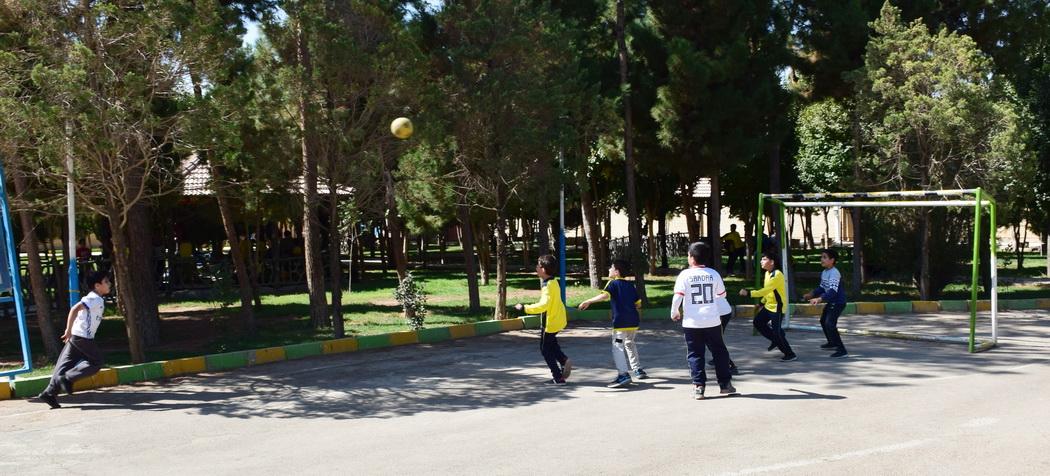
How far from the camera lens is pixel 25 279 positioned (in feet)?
64.1

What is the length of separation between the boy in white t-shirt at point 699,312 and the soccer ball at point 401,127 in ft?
17.5

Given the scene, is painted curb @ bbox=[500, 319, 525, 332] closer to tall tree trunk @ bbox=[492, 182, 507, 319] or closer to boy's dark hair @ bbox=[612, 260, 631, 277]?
tall tree trunk @ bbox=[492, 182, 507, 319]

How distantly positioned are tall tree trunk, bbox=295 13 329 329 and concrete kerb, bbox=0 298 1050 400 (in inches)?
89.6

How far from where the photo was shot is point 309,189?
527 inches

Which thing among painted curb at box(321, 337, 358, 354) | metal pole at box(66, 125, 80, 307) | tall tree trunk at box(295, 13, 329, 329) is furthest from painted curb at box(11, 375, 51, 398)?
tall tree trunk at box(295, 13, 329, 329)

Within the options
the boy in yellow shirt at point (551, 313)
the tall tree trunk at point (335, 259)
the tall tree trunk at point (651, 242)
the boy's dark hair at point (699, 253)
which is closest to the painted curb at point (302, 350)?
the tall tree trunk at point (335, 259)

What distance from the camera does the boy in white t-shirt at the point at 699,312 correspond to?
8484 mm

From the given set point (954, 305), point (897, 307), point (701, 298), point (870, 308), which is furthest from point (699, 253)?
point (954, 305)

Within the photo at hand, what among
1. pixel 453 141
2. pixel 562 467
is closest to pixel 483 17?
pixel 453 141

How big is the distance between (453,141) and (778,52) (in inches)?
336

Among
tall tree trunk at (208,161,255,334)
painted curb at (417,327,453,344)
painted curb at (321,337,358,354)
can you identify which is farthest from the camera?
painted curb at (417,327,453,344)

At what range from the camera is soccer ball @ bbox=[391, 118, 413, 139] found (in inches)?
488

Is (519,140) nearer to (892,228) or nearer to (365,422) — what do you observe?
(365,422)

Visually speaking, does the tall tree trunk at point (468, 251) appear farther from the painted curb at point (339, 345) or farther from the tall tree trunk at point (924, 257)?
the tall tree trunk at point (924, 257)
